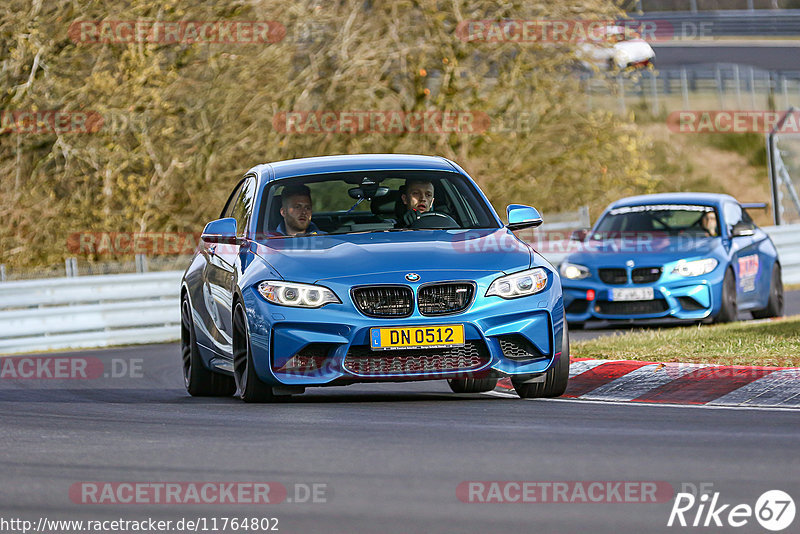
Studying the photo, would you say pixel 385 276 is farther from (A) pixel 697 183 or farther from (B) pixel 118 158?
(A) pixel 697 183

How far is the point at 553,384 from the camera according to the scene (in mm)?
10188

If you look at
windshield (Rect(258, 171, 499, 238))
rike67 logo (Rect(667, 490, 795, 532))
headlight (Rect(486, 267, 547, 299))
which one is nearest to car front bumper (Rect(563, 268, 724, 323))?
windshield (Rect(258, 171, 499, 238))

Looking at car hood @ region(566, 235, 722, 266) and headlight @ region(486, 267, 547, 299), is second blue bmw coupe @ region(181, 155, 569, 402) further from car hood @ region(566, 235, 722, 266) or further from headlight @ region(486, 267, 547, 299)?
car hood @ region(566, 235, 722, 266)

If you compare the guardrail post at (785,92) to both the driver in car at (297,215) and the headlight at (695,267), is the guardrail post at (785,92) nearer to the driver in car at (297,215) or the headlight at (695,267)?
the headlight at (695,267)

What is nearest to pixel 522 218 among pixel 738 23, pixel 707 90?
pixel 707 90

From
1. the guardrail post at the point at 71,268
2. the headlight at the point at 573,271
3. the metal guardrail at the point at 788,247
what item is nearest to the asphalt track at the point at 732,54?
the metal guardrail at the point at 788,247

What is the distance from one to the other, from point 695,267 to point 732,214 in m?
1.58

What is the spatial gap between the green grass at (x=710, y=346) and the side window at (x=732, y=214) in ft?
9.74

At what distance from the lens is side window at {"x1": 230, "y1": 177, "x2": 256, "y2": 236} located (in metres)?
11.2

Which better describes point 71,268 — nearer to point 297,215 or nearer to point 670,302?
point 670,302

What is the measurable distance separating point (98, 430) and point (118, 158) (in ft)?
60.2

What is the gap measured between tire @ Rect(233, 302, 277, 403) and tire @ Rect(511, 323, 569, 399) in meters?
1.61

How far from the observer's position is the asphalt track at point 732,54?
177ft

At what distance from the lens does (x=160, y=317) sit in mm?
21516
